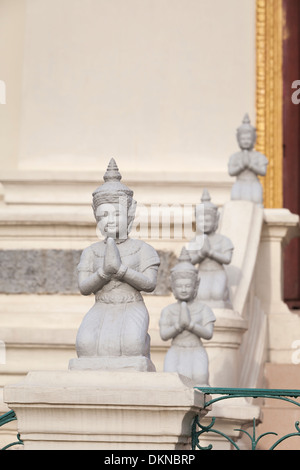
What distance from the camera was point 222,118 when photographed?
627 inches

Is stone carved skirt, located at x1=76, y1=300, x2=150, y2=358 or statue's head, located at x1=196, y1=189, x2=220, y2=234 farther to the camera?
statue's head, located at x1=196, y1=189, x2=220, y2=234

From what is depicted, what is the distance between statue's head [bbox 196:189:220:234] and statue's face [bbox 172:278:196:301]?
5.83 ft

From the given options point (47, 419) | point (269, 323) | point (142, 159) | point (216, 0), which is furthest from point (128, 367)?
point (216, 0)

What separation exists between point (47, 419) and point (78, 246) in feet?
23.0

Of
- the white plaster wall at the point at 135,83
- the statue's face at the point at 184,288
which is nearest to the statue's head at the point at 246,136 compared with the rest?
the white plaster wall at the point at 135,83

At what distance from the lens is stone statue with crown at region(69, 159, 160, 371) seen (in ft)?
22.5

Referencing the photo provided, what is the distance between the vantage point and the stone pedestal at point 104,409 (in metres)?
6.34

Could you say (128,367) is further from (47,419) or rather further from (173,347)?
(173,347)

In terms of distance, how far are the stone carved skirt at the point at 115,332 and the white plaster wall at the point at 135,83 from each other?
8.80 metres

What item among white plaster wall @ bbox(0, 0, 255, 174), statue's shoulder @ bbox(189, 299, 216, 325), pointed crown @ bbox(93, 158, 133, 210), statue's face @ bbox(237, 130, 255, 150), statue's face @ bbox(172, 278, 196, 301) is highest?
white plaster wall @ bbox(0, 0, 255, 174)

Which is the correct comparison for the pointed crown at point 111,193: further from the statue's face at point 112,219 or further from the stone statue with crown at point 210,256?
the stone statue with crown at point 210,256

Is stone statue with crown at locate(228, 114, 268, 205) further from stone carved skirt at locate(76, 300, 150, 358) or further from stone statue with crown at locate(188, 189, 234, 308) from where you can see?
stone carved skirt at locate(76, 300, 150, 358)

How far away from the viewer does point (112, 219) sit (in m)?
7.12

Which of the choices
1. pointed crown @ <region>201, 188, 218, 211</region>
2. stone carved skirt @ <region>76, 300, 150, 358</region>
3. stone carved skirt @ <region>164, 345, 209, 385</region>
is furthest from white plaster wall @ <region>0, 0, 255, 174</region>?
stone carved skirt @ <region>76, 300, 150, 358</region>
